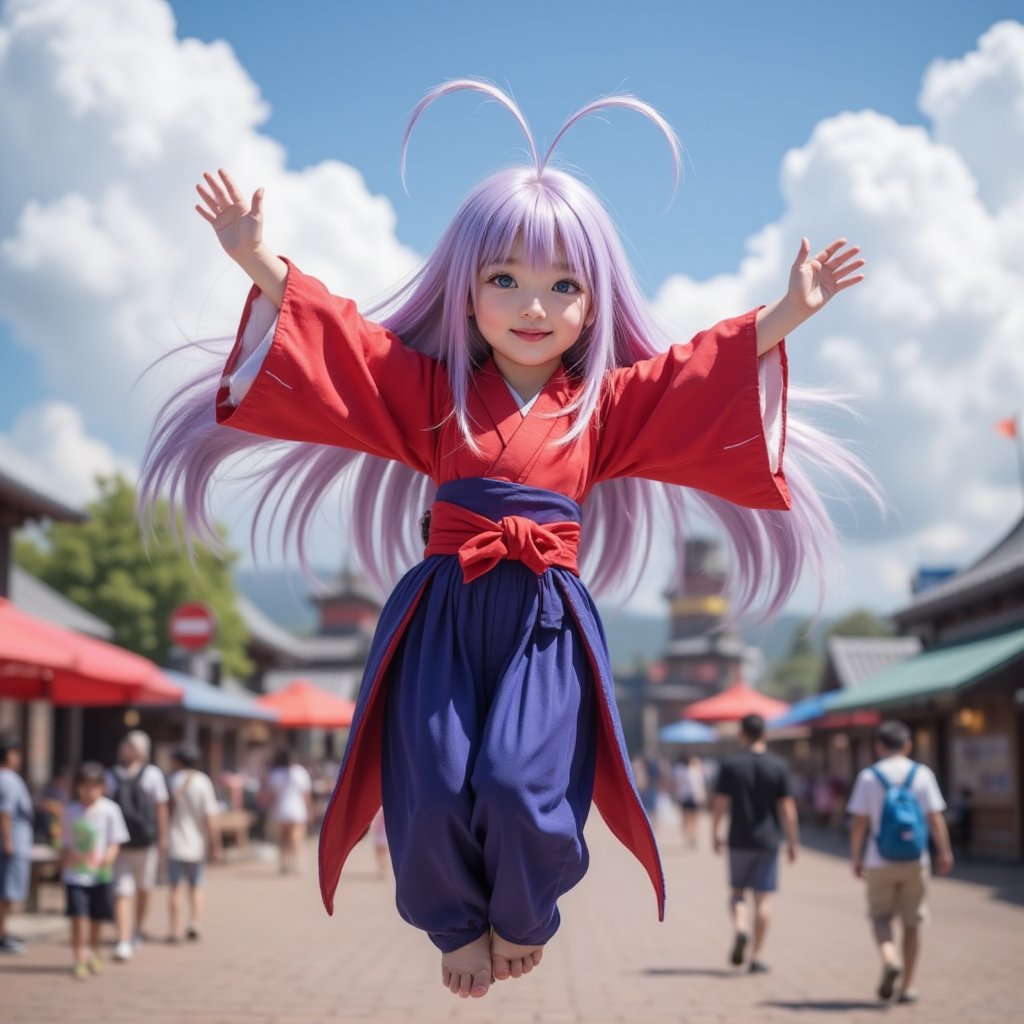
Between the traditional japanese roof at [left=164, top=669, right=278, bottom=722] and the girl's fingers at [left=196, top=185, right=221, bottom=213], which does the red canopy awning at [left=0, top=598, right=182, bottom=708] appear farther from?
the girl's fingers at [left=196, top=185, right=221, bottom=213]

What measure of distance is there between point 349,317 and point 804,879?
16803mm

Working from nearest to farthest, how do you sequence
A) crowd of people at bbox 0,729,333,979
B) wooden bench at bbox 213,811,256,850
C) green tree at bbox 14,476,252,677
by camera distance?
crowd of people at bbox 0,729,333,979
wooden bench at bbox 213,811,256,850
green tree at bbox 14,476,252,677

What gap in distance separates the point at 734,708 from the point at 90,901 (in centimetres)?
2120

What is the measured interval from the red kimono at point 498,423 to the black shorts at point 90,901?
678 centimetres

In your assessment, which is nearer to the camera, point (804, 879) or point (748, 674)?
point (804, 879)

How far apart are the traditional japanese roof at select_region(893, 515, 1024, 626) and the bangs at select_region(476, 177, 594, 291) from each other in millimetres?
18152

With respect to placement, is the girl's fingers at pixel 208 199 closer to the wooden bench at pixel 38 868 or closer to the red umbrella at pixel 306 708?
the wooden bench at pixel 38 868

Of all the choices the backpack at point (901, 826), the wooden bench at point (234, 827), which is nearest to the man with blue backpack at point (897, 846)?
the backpack at point (901, 826)

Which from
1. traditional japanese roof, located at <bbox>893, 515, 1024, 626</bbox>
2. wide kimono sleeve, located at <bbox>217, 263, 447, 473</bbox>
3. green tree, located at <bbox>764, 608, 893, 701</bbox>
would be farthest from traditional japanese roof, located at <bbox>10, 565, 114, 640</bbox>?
green tree, located at <bbox>764, 608, 893, 701</bbox>

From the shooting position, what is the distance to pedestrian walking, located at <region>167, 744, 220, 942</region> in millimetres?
11445

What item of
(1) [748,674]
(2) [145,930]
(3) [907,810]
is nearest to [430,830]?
(3) [907,810]

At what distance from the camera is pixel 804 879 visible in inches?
731

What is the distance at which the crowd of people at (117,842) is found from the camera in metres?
9.52

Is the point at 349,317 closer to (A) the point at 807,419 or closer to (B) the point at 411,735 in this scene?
(B) the point at 411,735
